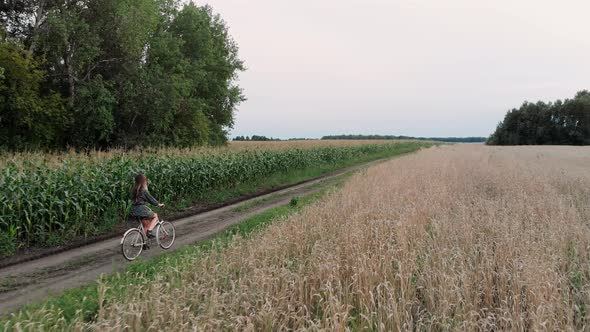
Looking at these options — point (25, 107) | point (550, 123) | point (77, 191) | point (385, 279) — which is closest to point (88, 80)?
point (25, 107)

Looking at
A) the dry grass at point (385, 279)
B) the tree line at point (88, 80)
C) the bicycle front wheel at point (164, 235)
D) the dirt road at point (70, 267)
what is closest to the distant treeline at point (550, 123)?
the tree line at point (88, 80)

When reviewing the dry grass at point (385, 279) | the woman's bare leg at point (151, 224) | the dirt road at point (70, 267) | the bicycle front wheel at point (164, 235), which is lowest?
the dirt road at point (70, 267)

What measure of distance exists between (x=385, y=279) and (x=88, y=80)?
25554mm

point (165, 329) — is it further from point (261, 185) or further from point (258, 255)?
point (261, 185)

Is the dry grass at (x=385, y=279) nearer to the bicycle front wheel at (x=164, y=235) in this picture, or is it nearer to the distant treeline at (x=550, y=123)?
the bicycle front wheel at (x=164, y=235)

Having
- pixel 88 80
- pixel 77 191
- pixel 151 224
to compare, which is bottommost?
pixel 151 224

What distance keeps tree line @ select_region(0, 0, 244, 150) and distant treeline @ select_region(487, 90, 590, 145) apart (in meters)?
85.3

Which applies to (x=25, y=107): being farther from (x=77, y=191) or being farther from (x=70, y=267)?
(x=70, y=267)

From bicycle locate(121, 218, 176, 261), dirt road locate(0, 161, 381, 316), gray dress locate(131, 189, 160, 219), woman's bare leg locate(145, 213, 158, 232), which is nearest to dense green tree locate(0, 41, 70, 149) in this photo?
dirt road locate(0, 161, 381, 316)

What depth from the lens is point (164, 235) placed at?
31.6ft

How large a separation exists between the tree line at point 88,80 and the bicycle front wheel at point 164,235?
15.1 metres

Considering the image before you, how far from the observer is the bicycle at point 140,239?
8512 millimetres

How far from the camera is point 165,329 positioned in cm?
379

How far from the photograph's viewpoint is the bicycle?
27.9ft
